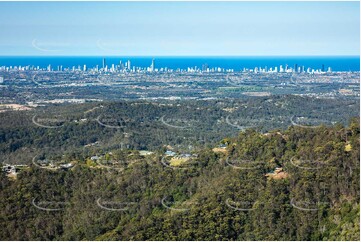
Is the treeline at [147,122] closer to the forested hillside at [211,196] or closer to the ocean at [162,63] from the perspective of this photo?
the ocean at [162,63]

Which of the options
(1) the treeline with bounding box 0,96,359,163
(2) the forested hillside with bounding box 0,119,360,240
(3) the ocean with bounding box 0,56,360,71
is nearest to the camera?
(2) the forested hillside with bounding box 0,119,360,240

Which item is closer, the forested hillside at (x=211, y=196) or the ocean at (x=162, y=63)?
the forested hillside at (x=211, y=196)

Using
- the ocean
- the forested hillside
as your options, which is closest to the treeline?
the ocean

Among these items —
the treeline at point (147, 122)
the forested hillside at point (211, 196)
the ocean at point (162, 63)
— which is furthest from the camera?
the ocean at point (162, 63)

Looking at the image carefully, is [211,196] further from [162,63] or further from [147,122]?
[162,63]

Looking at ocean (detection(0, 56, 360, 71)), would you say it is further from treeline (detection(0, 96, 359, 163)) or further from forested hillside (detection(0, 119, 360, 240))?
forested hillside (detection(0, 119, 360, 240))

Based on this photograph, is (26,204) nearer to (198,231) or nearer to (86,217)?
(86,217)

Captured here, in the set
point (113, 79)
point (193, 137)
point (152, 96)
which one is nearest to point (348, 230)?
point (193, 137)

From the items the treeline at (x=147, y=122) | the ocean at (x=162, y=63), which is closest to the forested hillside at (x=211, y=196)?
the treeline at (x=147, y=122)

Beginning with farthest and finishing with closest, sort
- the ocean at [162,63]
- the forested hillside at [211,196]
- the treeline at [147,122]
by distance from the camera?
1. the ocean at [162,63]
2. the treeline at [147,122]
3. the forested hillside at [211,196]
